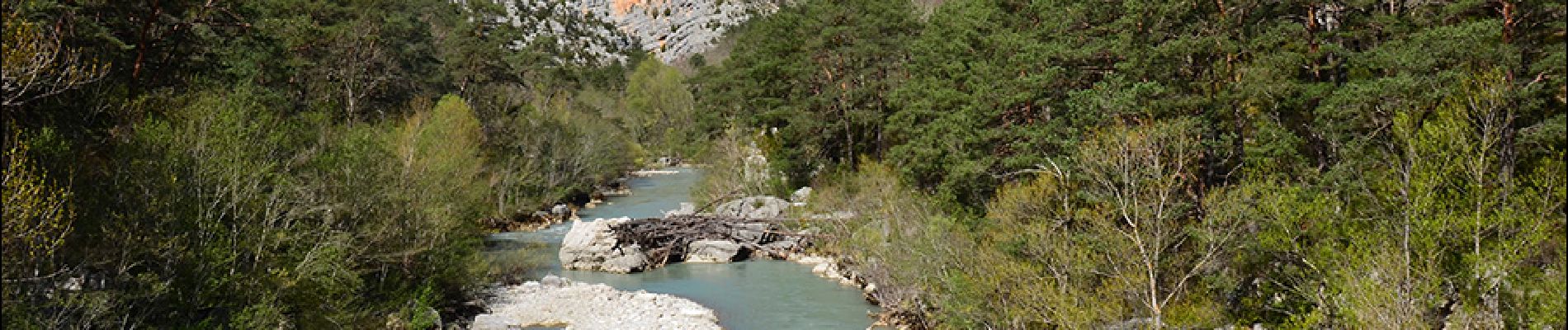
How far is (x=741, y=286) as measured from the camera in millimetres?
35781

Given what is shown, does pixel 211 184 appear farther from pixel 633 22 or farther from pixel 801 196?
pixel 633 22

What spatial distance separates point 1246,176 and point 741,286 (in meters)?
18.3

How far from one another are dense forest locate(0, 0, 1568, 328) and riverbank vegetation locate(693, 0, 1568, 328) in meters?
0.09

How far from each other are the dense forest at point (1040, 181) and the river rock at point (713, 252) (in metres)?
7.27

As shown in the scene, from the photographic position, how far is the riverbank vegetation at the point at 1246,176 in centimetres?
1702

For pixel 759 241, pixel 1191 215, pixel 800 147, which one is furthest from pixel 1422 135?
pixel 800 147

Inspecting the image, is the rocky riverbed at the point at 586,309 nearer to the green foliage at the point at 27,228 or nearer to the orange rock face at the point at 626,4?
the green foliage at the point at 27,228

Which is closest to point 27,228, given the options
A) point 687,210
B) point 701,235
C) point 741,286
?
point 741,286

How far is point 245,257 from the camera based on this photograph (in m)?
19.9

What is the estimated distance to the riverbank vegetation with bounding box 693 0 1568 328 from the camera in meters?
17.0

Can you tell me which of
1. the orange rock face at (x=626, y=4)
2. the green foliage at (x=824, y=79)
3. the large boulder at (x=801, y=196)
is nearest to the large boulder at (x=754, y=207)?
the large boulder at (x=801, y=196)

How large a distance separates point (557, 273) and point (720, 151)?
1783 centimetres

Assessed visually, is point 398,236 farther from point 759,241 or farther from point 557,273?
point 759,241

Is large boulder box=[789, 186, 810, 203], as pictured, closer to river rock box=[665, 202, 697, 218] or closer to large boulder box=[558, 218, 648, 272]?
river rock box=[665, 202, 697, 218]
